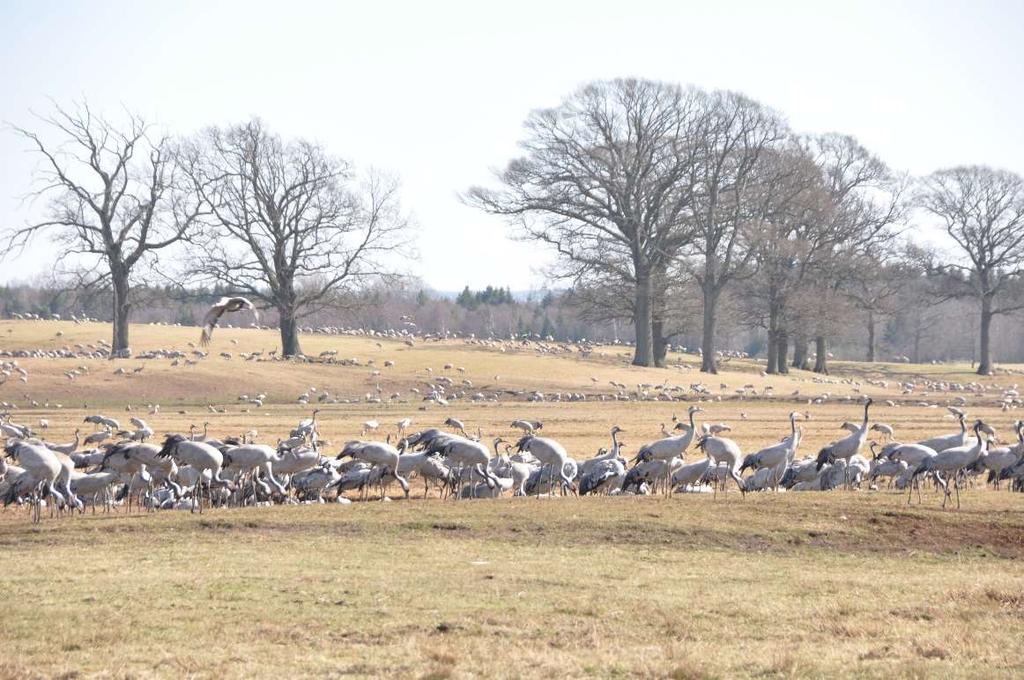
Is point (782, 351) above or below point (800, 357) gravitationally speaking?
above

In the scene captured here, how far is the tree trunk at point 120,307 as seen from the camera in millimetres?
55031

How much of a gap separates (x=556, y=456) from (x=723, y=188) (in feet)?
142

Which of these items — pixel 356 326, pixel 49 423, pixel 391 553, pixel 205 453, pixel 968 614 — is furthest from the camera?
pixel 356 326

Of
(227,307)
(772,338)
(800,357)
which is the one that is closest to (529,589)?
(227,307)

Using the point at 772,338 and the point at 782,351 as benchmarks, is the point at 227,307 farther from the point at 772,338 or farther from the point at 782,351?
the point at 782,351

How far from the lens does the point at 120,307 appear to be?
55031mm

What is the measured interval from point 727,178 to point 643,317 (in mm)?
8071

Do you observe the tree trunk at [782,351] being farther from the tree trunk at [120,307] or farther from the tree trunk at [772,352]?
the tree trunk at [120,307]

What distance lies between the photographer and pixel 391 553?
1525 cm

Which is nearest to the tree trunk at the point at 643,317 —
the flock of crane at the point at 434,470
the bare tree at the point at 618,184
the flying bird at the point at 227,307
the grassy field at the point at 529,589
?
the bare tree at the point at 618,184

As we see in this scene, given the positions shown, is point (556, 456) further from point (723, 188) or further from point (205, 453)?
point (723, 188)

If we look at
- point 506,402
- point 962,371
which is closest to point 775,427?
point 506,402

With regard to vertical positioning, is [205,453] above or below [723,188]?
below

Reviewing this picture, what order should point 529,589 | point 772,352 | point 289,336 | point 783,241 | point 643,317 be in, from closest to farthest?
point 529,589 → point 289,336 → point 643,317 → point 783,241 → point 772,352
